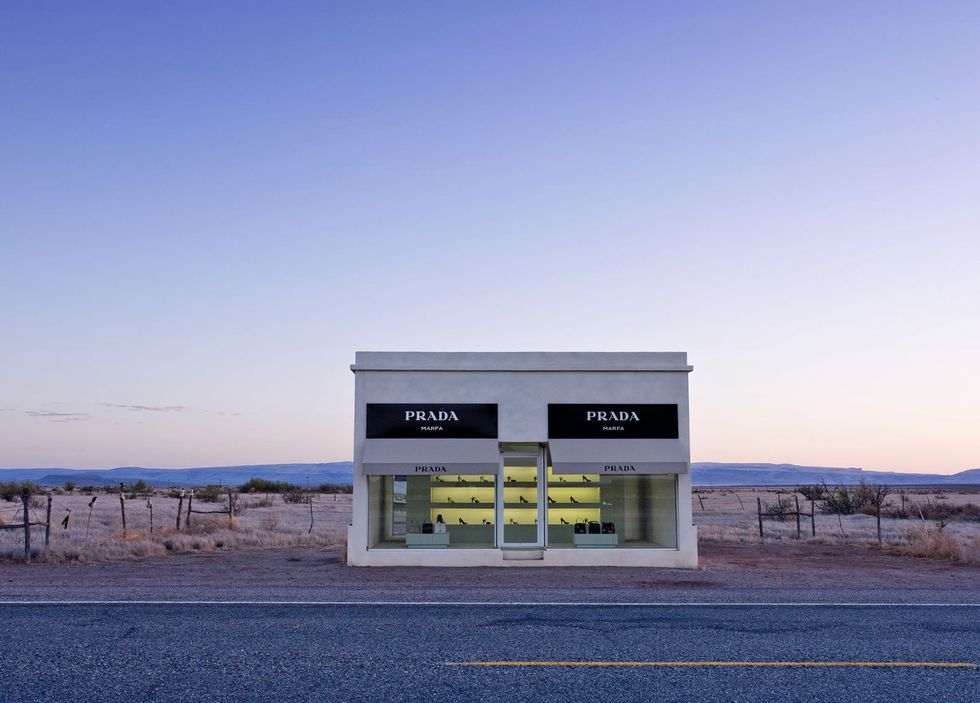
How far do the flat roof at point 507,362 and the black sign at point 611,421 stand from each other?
1.00 meters

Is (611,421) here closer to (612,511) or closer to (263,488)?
(612,511)

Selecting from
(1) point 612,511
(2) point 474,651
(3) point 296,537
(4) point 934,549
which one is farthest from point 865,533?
(2) point 474,651

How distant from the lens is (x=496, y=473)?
2162cm

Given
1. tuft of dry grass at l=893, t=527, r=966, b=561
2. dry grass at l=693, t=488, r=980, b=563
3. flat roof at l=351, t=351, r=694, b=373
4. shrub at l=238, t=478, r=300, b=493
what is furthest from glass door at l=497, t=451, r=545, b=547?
shrub at l=238, t=478, r=300, b=493

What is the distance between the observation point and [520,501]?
2181 centimetres

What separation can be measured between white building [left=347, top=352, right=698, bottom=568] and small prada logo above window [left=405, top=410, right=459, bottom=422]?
0.03 metres

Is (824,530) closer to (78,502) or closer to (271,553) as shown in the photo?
(271,553)

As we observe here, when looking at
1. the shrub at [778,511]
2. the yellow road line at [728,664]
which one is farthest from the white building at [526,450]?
the shrub at [778,511]

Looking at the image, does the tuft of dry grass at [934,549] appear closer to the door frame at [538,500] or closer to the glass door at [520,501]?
the door frame at [538,500]

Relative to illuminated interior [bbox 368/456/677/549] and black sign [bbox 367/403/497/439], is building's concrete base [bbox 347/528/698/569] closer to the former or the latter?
illuminated interior [bbox 368/456/677/549]

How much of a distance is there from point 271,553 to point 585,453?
9640 mm

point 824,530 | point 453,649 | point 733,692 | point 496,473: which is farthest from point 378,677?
point 824,530

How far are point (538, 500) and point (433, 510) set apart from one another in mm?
2693

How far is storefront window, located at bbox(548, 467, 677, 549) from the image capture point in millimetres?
21500
